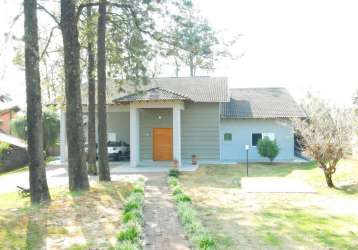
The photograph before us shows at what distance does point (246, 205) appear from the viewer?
13805mm

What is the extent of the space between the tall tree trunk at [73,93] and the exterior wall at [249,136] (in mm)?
16497

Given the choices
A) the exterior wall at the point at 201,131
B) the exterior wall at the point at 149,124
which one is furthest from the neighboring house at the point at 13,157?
the exterior wall at the point at 201,131

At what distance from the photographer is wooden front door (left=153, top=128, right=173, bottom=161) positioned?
29.0 metres

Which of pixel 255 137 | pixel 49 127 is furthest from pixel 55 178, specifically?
pixel 255 137

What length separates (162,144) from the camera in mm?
29141

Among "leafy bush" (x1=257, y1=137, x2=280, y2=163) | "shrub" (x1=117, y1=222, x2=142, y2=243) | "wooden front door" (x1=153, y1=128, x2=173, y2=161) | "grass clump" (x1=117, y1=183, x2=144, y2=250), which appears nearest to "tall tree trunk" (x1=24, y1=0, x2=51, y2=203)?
"grass clump" (x1=117, y1=183, x2=144, y2=250)

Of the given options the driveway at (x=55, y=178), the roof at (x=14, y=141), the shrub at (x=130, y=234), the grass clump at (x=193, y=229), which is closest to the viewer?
the grass clump at (x=193, y=229)

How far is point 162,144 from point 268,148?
6785mm

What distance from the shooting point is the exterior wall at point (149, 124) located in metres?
29.1

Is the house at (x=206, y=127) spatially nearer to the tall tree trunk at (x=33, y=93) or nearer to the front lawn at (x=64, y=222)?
the front lawn at (x=64, y=222)

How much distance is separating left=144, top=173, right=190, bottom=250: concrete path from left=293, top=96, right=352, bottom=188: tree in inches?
255

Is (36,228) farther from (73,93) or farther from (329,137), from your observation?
(329,137)

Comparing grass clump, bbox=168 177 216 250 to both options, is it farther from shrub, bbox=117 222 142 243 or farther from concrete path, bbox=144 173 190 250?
shrub, bbox=117 222 142 243

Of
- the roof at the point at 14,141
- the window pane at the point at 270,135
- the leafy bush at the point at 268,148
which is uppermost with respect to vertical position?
the window pane at the point at 270,135
